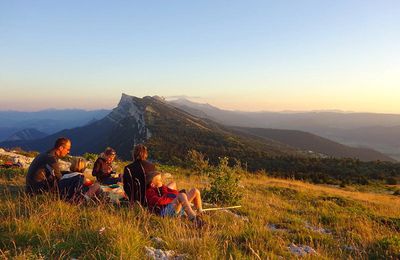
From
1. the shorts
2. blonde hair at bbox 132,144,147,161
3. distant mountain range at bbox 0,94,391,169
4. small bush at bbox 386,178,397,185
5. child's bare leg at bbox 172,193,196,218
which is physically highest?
blonde hair at bbox 132,144,147,161

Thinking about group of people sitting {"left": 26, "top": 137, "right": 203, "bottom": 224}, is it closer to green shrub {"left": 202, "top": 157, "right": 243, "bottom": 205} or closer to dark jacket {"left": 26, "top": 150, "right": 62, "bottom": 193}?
dark jacket {"left": 26, "top": 150, "right": 62, "bottom": 193}

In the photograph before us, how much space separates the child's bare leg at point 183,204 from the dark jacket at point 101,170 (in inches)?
134

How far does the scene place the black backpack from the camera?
7.44m

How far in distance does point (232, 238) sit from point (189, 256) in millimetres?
1373

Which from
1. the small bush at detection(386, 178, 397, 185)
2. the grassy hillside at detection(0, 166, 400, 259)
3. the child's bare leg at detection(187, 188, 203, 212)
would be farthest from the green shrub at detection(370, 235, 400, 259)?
the small bush at detection(386, 178, 397, 185)

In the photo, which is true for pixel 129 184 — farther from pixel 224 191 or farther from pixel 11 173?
pixel 11 173

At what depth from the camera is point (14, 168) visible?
12375 mm

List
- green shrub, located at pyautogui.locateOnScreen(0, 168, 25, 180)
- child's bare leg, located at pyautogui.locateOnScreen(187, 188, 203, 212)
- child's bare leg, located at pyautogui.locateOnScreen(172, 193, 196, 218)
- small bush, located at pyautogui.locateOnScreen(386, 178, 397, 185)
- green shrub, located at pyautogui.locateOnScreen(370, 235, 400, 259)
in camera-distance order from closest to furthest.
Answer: green shrub, located at pyautogui.locateOnScreen(370, 235, 400, 259) → child's bare leg, located at pyautogui.locateOnScreen(172, 193, 196, 218) → child's bare leg, located at pyautogui.locateOnScreen(187, 188, 203, 212) → green shrub, located at pyautogui.locateOnScreen(0, 168, 25, 180) → small bush, located at pyautogui.locateOnScreen(386, 178, 397, 185)

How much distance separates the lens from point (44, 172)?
775cm

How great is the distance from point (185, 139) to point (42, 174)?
6962cm

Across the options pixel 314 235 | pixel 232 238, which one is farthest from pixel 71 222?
pixel 314 235

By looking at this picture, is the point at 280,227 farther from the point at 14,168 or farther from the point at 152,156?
the point at 152,156

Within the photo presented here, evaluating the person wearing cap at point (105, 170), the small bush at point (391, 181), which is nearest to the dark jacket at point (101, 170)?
the person wearing cap at point (105, 170)

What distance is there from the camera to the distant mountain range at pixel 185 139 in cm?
6100
